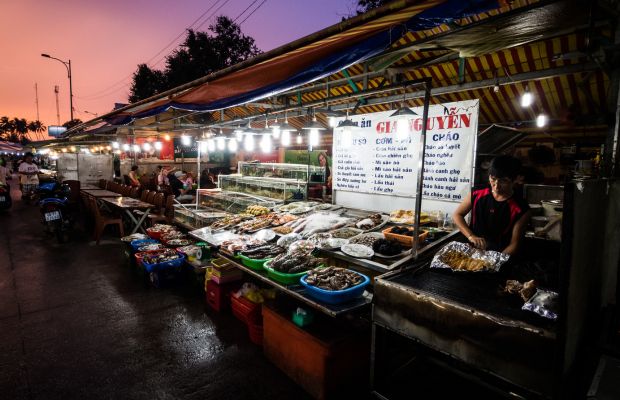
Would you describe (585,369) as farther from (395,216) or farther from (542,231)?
(395,216)

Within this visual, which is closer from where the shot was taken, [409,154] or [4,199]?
[409,154]

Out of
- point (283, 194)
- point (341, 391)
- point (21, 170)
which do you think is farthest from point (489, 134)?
point (21, 170)

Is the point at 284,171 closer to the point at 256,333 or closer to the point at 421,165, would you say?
the point at 256,333

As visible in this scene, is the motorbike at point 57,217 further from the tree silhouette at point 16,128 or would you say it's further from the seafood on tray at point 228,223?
the tree silhouette at point 16,128

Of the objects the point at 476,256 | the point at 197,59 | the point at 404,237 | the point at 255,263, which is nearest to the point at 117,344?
the point at 255,263

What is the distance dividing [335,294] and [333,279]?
0.30 meters

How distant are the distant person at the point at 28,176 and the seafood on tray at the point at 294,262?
56.5 ft

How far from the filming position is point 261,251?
4332 millimetres

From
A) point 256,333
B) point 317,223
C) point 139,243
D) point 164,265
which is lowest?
point 256,333

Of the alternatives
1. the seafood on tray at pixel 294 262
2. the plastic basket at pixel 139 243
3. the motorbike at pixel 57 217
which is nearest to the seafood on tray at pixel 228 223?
the plastic basket at pixel 139 243

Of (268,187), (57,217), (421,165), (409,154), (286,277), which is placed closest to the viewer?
(421,165)

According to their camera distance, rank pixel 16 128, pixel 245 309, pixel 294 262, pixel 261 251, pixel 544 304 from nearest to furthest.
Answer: pixel 544 304 → pixel 294 262 → pixel 261 251 → pixel 245 309 → pixel 16 128

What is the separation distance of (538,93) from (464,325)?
8.17m

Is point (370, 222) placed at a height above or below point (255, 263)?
above
